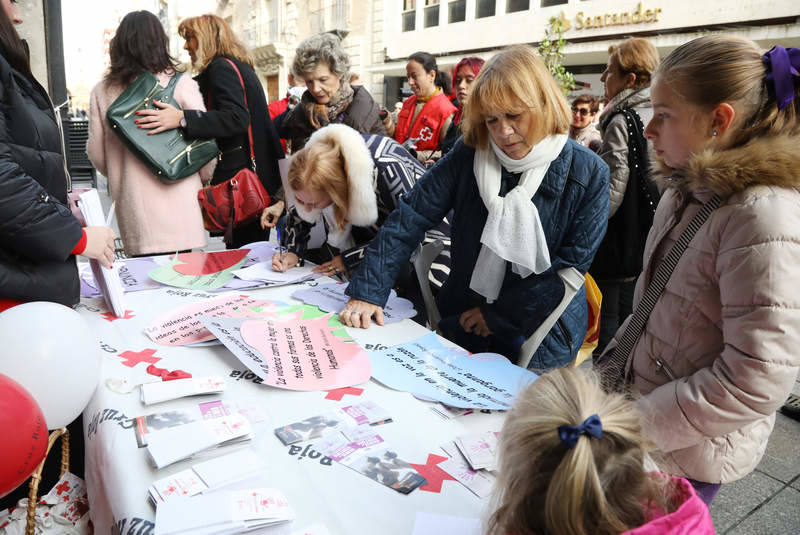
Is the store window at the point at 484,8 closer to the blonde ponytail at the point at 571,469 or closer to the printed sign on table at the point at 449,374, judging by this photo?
the printed sign on table at the point at 449,374

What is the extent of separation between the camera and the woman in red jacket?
4.46 metres

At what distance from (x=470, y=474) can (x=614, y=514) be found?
14.8 inches

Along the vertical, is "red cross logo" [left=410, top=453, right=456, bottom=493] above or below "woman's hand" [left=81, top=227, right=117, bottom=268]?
below

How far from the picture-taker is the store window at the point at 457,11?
1522cm

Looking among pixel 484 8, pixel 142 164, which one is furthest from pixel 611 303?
pixel 484 8

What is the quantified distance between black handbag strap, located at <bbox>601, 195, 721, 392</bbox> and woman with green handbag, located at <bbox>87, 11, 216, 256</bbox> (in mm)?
2076

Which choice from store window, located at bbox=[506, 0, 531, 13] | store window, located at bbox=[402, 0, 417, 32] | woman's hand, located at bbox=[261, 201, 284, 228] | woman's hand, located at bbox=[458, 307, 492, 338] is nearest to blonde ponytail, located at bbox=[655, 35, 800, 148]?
woman's hand, located at bbox=[458, 307, 492, 338]

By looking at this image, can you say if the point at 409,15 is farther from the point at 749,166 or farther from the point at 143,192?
the point at 749,166

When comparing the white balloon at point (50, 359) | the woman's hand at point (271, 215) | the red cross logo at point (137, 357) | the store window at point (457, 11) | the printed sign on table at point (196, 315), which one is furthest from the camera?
the store window at point (457, 11)

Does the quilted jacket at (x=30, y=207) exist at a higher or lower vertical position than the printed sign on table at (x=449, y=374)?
higher

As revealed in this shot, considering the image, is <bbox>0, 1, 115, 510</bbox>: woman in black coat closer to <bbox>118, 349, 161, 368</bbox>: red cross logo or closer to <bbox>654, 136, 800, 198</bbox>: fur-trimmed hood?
<bbox>118, 349, 161, 368</bbox>: red cross logo

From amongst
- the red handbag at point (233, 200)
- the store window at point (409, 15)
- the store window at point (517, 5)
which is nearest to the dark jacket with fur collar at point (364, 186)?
the red handbag at point (233, 200)

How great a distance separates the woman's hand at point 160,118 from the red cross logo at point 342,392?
1.76 metres

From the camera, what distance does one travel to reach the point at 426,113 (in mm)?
4539
